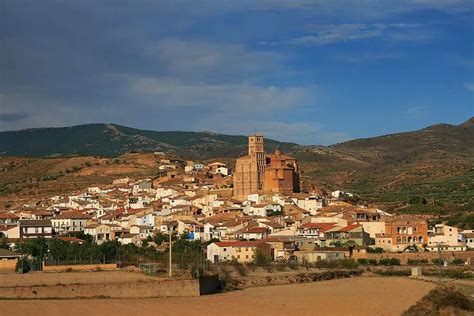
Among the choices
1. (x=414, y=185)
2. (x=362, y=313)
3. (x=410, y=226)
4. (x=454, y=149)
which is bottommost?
(x=362, y=313)

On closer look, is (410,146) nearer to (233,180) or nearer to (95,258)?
(233,180)

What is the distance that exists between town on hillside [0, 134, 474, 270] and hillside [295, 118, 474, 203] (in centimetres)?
1163

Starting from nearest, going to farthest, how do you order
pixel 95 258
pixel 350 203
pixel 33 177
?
pixel 95 258
pixel 350 203
pixel 33 177

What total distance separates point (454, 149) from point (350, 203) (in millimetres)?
77624

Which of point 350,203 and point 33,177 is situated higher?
point 33,177

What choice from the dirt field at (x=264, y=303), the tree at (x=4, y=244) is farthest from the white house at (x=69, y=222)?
the dirt field at (x=264, y=303)

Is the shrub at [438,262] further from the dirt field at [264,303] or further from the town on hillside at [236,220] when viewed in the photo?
the dirt field at [264,303]

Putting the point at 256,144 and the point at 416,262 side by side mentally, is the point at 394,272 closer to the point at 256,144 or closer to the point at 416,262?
the point at 416,262

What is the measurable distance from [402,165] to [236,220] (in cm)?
6767

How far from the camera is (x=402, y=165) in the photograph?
133000 mm

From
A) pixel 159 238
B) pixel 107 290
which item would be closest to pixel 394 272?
pixel 107 290

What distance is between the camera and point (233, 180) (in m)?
92.0

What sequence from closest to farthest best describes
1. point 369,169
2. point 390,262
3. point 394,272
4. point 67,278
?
point 67,278, point 394,272, point 390,262, point 369,169

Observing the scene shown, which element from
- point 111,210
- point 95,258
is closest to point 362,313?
point 95,258
